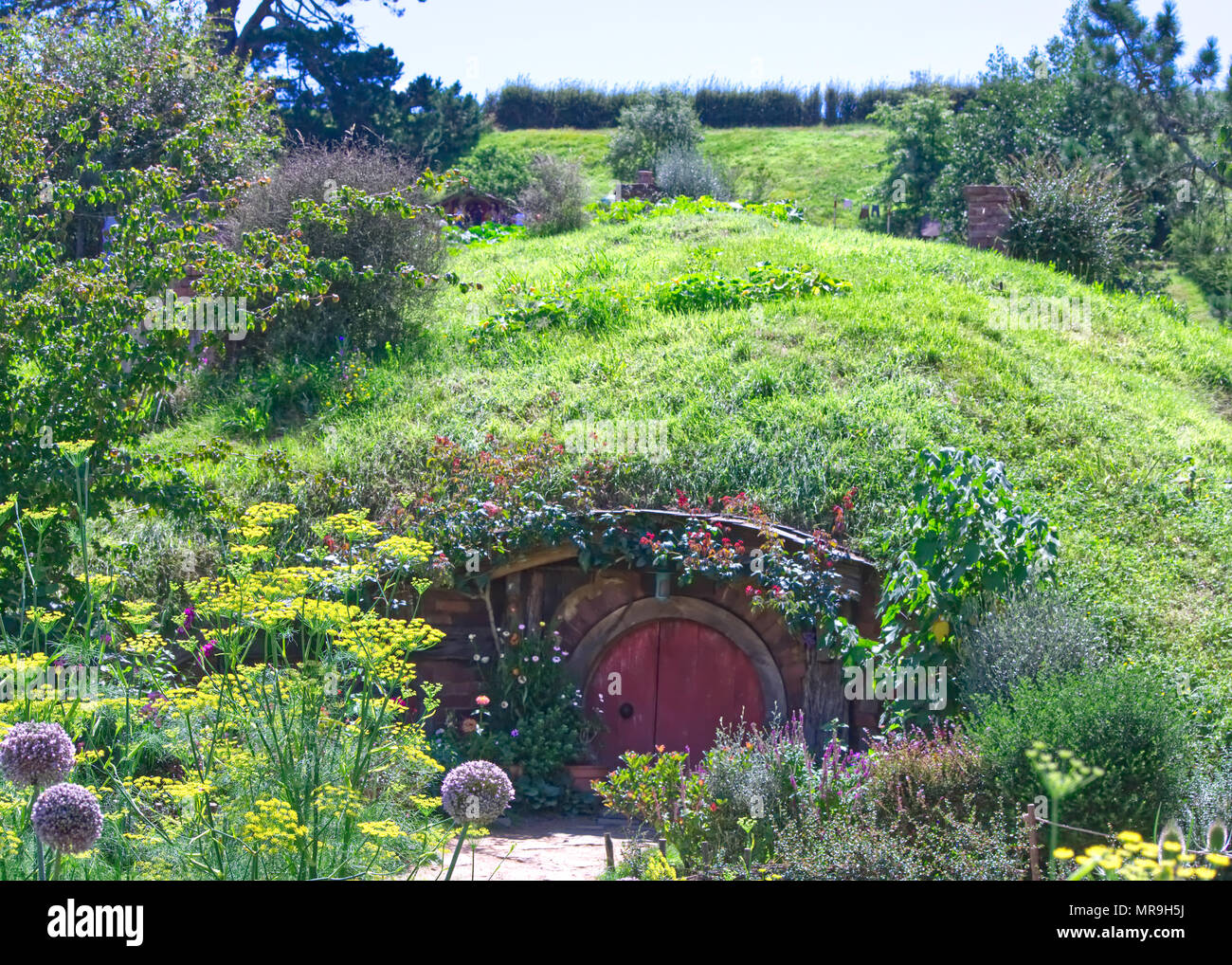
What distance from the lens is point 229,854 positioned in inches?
181

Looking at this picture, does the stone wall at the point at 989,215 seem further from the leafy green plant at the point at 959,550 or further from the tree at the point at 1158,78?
the leafy green plant at the point at 959,550

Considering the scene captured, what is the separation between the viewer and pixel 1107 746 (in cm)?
561

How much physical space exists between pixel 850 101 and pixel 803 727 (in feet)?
108

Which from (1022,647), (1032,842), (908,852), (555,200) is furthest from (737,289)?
(1032,842)

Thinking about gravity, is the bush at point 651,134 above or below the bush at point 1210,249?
above

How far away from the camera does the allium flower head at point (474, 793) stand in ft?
13.0

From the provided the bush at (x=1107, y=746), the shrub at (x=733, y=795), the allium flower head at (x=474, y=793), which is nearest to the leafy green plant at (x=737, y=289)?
the shrub at (x=733, y=795)

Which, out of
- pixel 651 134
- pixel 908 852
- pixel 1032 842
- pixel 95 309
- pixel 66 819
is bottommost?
pixel 908 852

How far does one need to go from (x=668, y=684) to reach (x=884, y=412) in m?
3.24

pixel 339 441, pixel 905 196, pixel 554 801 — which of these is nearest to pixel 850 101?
pixel 905 196

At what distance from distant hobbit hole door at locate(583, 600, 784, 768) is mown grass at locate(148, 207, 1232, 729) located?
112 centimetres

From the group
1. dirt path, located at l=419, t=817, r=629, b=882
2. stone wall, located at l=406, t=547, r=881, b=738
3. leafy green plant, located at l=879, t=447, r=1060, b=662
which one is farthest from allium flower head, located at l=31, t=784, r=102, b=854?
stone wall, located at l=406, t=547, r=881, b=738

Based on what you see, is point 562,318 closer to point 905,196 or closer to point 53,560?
point 53,560

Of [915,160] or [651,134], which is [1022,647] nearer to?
[915,160]
